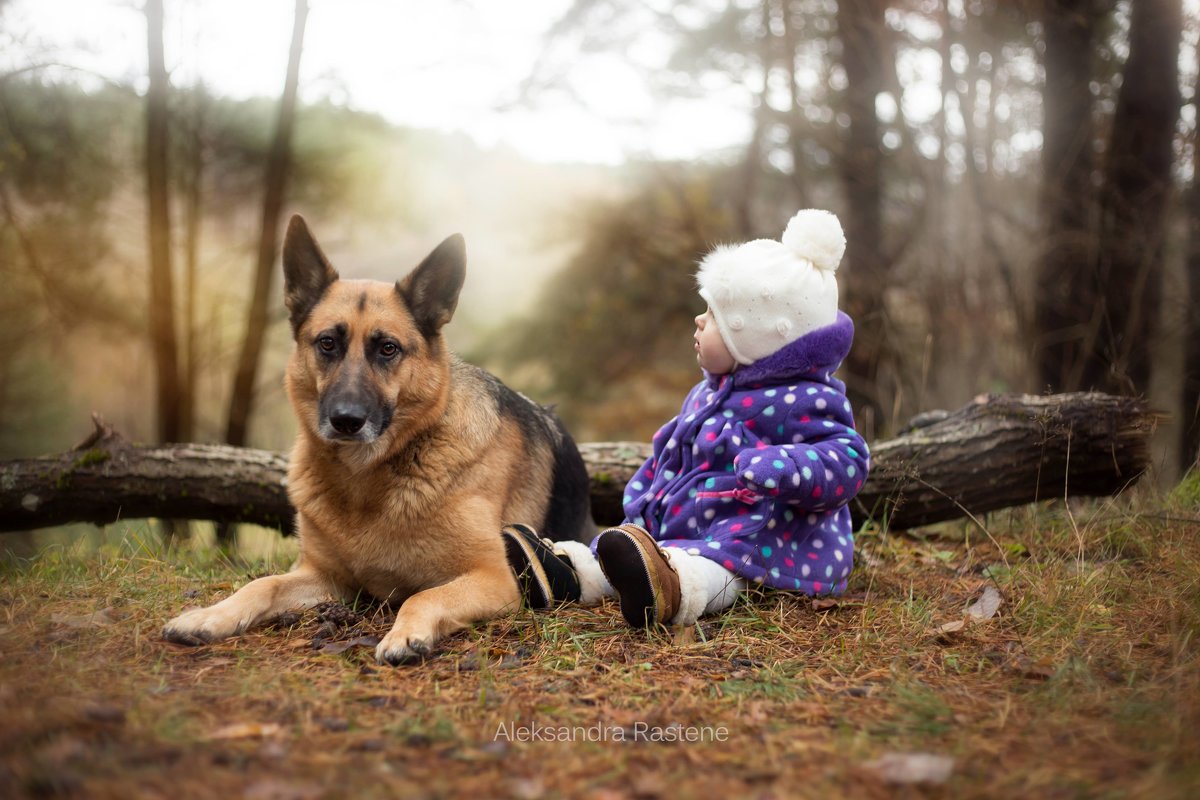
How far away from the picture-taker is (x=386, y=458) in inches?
144

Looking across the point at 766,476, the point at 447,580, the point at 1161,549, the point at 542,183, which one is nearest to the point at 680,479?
the point at 766,476

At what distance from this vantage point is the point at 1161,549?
3.88m

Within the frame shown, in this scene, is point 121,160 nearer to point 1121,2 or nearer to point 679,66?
point 679,66

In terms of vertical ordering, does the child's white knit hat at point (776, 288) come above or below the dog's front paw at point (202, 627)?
above

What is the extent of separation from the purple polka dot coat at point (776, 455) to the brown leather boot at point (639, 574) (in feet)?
1.02

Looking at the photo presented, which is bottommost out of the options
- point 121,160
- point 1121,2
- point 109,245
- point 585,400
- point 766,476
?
point 585,400

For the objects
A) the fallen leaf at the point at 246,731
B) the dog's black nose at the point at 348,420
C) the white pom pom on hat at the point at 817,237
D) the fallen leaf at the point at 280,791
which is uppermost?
the white pom pom on hat at the point at 817,237

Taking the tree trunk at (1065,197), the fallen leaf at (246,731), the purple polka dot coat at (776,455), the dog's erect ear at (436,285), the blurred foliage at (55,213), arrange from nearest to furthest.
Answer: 1. the fallen leaf at (246,731)
2. the purple polka dot coat at (776,455)
3. the dog's erect ear at (436,285)
4. the tree trunk at (1065,197)
5. the blurred foliage at (55,213)

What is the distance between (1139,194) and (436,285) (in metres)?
6.59

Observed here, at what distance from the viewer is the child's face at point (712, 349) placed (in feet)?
11.9

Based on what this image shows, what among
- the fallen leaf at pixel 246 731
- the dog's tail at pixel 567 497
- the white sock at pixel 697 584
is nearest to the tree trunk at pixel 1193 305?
the white sock at pixel 697 584

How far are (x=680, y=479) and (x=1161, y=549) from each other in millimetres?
2443

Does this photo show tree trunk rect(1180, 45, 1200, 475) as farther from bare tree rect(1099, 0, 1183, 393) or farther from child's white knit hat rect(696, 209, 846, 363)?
child's white knit hat rect(696, 209, 846, 363)

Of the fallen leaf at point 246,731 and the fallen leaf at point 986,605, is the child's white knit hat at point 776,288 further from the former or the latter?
the fallen leaf at point 246,731
